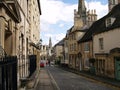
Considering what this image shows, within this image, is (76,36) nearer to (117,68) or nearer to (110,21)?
(110,21)

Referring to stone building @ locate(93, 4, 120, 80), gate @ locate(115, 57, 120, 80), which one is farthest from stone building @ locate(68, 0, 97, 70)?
gate @ locate(115, 57, 120, 80)

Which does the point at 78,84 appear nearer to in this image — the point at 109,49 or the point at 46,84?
the point at 46,84

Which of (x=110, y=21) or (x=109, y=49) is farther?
(x=110, y=21)

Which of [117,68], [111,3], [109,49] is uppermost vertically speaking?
[111,3]

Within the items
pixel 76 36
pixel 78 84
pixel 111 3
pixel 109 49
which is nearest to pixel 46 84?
pixel 78 84

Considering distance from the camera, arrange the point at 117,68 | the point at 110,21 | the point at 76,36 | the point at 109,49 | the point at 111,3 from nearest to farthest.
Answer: the point at 117,68
the point at 109,49
the point at 110,21
the point at 111,3
the point at 76,36

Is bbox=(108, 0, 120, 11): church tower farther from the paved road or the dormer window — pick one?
the paved road

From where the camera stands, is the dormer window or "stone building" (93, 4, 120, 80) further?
the dormer window

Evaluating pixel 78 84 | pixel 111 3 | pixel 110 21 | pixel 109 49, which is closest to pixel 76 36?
pixel 111 3

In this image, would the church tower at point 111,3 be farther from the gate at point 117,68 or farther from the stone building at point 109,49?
the gate at point 117,68

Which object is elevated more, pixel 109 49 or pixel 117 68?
pixel 109 49

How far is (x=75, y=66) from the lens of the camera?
60.9 metres

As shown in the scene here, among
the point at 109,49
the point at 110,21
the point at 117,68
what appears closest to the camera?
the point at 117,68

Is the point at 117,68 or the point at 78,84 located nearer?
the point at 78,84
